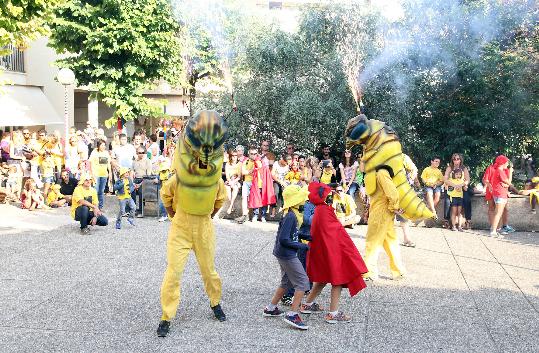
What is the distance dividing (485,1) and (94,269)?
11.1 meters

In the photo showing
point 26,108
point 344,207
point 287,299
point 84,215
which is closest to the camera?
point 287,299

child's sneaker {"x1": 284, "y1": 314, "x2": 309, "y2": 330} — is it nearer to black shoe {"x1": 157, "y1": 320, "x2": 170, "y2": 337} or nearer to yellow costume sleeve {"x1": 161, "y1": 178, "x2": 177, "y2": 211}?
black shoe {"x1": 157, "y1": 320, "x2": 170, "y2": 337}

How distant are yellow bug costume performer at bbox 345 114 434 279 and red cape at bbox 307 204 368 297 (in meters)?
1.66

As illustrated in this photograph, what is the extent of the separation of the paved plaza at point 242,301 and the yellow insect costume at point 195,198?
16.8 inches

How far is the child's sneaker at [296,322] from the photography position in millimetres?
6020

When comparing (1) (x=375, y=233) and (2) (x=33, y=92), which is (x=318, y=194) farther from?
(2) (x=33, y=92)

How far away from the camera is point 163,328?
229 inches

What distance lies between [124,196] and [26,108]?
15.0 m

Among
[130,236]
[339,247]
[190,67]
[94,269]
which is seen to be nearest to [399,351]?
[339,247]

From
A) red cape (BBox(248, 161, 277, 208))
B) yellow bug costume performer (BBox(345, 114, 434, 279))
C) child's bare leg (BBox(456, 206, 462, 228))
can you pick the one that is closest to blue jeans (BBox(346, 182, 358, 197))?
red cape (BBox(248, 161, 277, 208))

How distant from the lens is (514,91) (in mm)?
14586

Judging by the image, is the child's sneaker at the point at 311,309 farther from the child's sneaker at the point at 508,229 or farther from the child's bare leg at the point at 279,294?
the child's sneaker at the point at 508,229

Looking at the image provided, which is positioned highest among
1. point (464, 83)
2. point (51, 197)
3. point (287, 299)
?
point (464, 83)

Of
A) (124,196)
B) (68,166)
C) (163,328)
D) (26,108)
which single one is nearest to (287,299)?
(163,328)
